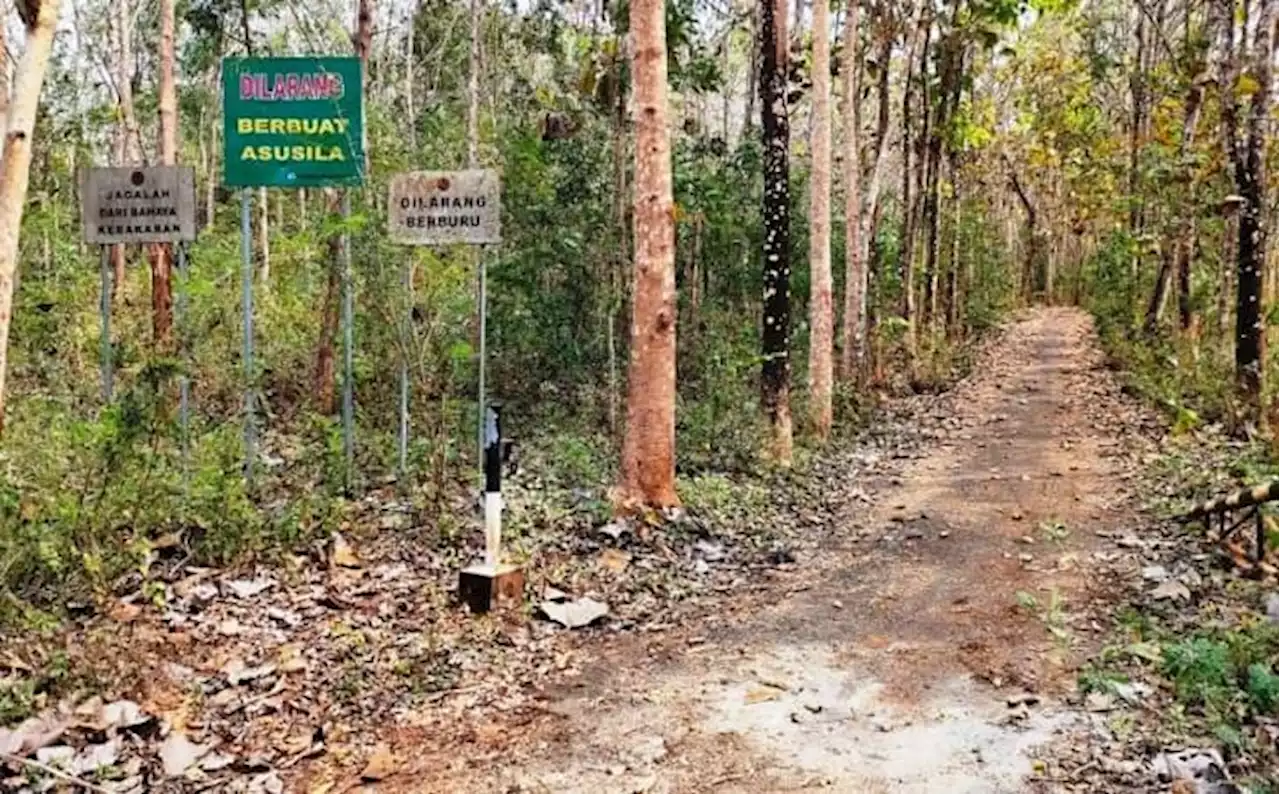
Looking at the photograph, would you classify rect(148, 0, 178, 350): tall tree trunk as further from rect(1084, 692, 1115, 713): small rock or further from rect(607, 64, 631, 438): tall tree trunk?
rect(1084, 692, 1115, 713): small rock

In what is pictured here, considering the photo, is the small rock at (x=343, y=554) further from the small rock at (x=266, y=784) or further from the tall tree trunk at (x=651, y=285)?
the small rock at (x=266, y=784)

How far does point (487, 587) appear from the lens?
20.1ft

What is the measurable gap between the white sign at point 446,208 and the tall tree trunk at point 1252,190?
6863 mm

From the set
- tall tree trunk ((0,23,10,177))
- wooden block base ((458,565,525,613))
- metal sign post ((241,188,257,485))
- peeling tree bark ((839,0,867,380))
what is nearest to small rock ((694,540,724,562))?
wooden block base ((458,565,525,613))

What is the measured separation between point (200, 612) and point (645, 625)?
2.37m

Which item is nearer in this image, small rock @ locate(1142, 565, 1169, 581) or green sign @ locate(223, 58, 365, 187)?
small rock @ locate(1142, 565, 1169, 581)

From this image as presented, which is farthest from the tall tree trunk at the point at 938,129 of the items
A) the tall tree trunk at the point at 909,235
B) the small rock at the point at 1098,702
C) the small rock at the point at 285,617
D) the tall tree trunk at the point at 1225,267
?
the small rock at the point at 285,617

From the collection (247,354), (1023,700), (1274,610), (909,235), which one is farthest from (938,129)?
(1023,700)

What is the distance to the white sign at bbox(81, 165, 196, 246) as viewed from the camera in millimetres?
7902

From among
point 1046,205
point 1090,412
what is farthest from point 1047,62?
point 1046,205

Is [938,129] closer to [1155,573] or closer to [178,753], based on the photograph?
[1155,573]

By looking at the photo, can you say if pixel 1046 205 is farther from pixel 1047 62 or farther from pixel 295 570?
pixel 295 570

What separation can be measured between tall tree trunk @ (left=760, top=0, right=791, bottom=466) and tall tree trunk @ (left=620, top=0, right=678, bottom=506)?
8.41 ft

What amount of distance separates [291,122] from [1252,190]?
853 cm
